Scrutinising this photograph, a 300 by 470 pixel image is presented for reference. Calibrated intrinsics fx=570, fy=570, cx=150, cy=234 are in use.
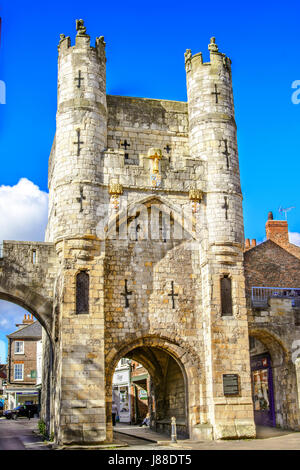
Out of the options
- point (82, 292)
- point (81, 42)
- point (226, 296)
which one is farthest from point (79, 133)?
point (226, 296)

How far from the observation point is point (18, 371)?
4594cm

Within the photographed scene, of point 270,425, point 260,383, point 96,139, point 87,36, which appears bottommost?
point 270,425

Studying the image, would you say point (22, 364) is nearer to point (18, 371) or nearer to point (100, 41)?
point (18, 371)

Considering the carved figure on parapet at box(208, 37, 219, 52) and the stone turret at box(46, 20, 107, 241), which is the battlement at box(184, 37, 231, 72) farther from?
the stone turret at box(46, 20, 107, 241)

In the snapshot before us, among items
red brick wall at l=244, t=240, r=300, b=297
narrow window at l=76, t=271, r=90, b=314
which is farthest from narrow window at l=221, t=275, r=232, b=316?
red brick wall at l=244, t=240, r=300, b=297

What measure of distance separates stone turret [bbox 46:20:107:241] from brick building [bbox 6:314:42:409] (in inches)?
1190

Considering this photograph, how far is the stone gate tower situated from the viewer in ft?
52.7

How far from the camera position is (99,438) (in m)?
15.1

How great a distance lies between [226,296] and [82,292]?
14.3 feet

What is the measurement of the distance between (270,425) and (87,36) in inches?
592

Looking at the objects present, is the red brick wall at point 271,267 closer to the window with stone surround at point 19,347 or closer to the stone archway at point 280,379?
the stone archway at point 280,379

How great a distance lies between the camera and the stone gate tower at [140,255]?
52.7 ft
